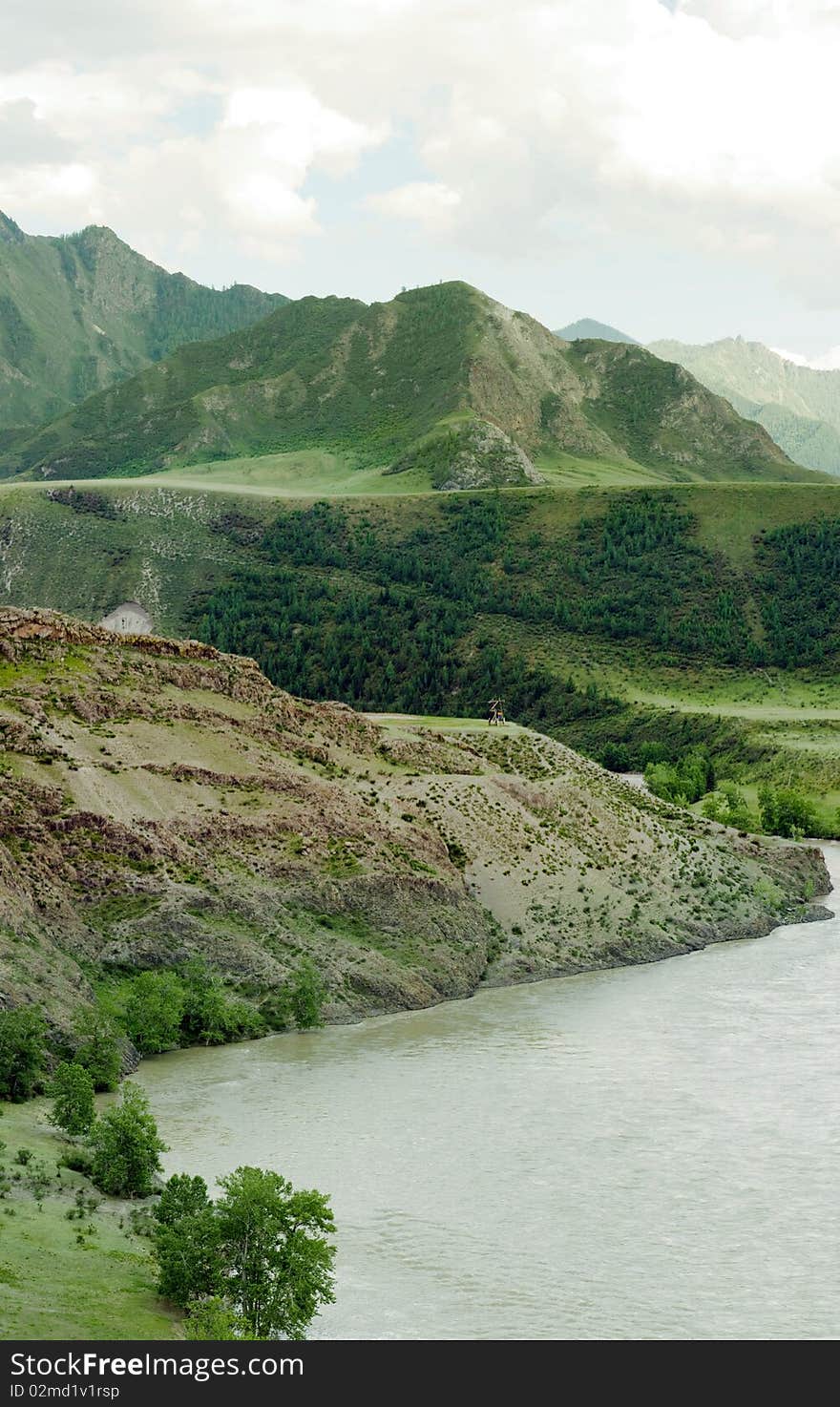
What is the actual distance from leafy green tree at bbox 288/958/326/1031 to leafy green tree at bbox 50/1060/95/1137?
16.9 metres

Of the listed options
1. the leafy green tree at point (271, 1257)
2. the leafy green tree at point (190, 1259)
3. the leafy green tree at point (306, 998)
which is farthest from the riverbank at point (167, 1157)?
the leafy green tree at point (271, 1257)

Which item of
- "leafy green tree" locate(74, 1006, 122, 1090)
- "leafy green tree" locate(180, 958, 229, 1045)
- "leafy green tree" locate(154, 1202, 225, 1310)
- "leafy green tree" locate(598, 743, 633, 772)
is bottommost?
"leafy green tree" locate(598, 743, 633, 772)

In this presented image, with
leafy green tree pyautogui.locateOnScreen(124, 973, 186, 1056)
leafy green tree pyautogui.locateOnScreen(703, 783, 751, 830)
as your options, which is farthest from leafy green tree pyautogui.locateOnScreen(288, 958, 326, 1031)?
leafy green tree pyautogui.locateOnScreen(703, 783, 751, 830)

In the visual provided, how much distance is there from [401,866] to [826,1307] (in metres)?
39.8

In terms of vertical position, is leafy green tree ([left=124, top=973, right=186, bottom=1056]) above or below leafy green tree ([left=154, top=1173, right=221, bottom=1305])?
below

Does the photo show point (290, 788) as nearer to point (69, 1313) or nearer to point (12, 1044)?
point (12, 1044)

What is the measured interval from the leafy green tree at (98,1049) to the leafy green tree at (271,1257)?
18.2 meters

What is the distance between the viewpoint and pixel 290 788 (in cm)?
8150

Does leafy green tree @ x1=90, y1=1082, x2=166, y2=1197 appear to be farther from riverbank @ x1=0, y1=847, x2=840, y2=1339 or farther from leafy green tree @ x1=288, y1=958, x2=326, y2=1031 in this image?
leafy green tree @ x1=288, y1=958, x2=326, y2=1031

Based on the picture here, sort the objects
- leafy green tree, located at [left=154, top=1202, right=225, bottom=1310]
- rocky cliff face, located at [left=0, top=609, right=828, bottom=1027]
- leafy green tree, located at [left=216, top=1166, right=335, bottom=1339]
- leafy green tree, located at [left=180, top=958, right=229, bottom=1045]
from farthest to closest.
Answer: rocky cliff face, located at [left=0, top=609, right=828, bottom=1027]
leafy green tree, located at [left=180, top=958, right=229, bottom=1045]
leafy green tree, located at [left=154, top=1202, right=225, bottom=1310]
leafy green tree, located at [left=216, top=1166, right=335, bottom=1339]

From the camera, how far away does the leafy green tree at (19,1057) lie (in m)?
56.7

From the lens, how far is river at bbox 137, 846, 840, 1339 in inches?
1699

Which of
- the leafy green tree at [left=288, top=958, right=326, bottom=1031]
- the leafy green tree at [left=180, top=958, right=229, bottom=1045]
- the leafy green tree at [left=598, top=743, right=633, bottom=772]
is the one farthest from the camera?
the leafy green tree at [left=598, top=743, right=633, bottom=772]

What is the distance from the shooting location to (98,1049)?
59125 mm
